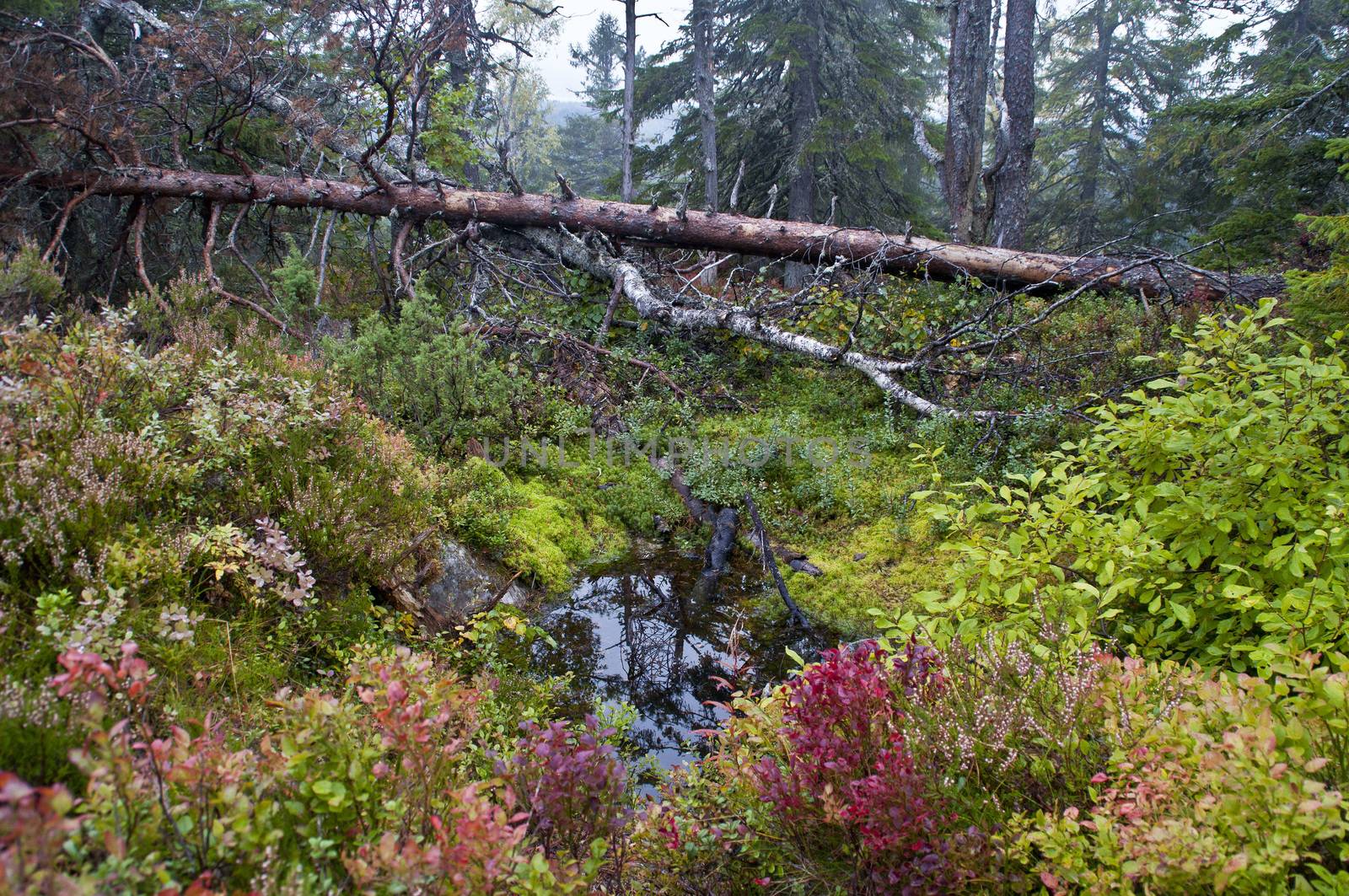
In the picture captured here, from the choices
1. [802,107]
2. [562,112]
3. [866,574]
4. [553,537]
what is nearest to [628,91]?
[802,107]

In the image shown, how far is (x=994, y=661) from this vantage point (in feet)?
8.58

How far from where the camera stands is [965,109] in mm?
10562

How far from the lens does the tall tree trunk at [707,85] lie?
49.1 ft

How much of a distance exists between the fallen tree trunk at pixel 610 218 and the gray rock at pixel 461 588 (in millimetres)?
5571

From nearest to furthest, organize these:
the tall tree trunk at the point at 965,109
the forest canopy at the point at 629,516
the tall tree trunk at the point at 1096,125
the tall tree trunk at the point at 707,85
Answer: the forest canopy at the point at 629,516
the tall tree trunk at the point at 965,109
the tall tree trunk at the point at 707,85
the tall tree trunk at the point at 1096,125

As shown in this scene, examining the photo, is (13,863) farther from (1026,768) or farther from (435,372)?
(435,372)

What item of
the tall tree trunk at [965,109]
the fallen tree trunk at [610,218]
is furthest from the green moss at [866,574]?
the tall tree trunk at [965,109]

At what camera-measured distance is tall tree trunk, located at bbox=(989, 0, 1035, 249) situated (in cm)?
1041

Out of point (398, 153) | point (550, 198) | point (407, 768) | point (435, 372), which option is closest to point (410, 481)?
point (435, 372)

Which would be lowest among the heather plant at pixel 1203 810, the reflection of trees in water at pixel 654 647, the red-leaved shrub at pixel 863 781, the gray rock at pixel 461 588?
the reflection of trees in water at pixel 654 647

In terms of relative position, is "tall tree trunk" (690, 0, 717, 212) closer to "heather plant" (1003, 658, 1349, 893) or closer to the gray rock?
the gray rock

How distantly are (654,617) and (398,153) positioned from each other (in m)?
10.3

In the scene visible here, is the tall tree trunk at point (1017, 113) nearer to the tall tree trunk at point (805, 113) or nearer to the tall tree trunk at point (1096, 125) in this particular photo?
the tall tree trunk at point (805, 113)

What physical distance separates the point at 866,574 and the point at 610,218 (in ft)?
19.4
